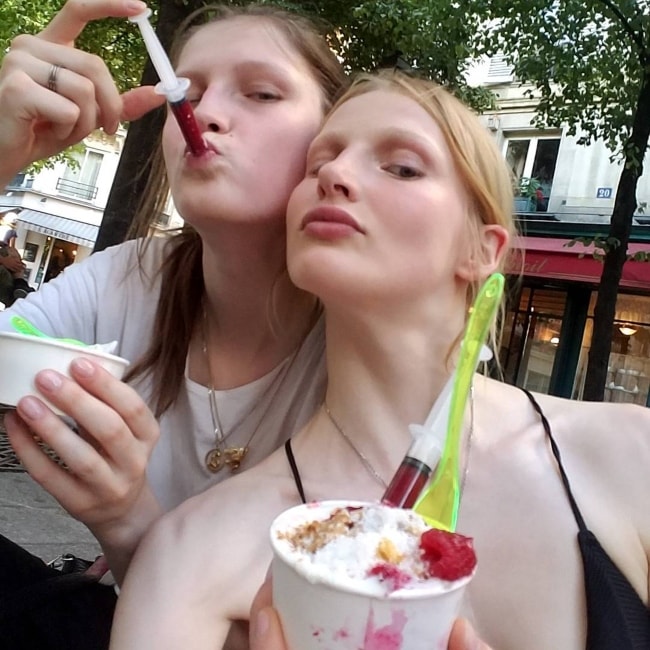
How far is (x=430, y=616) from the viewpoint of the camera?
0.71m

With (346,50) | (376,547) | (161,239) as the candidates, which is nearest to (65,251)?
(346,50)

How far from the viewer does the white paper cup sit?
1.04m

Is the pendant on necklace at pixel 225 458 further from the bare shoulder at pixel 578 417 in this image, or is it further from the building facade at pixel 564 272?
the building facade at pixel 564 272

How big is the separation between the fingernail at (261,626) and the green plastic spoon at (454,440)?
0.26 metres

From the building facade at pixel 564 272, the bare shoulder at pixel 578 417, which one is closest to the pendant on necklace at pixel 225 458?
the bare shoulder at pixel 578 417

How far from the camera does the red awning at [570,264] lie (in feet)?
30.4

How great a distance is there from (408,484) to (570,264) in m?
9.72

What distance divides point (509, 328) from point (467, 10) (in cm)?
621

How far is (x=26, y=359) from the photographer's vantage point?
1041 mm

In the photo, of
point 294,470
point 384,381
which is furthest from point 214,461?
point 384,381

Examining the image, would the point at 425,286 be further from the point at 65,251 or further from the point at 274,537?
the point at 65,251

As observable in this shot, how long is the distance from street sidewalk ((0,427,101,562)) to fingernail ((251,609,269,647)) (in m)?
2.55

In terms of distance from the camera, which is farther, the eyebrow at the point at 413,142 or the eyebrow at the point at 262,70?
the eyebrow at the point at 262,70

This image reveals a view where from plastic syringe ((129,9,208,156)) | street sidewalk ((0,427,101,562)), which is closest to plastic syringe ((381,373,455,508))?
plastic syringe ((129,9,208,156))
